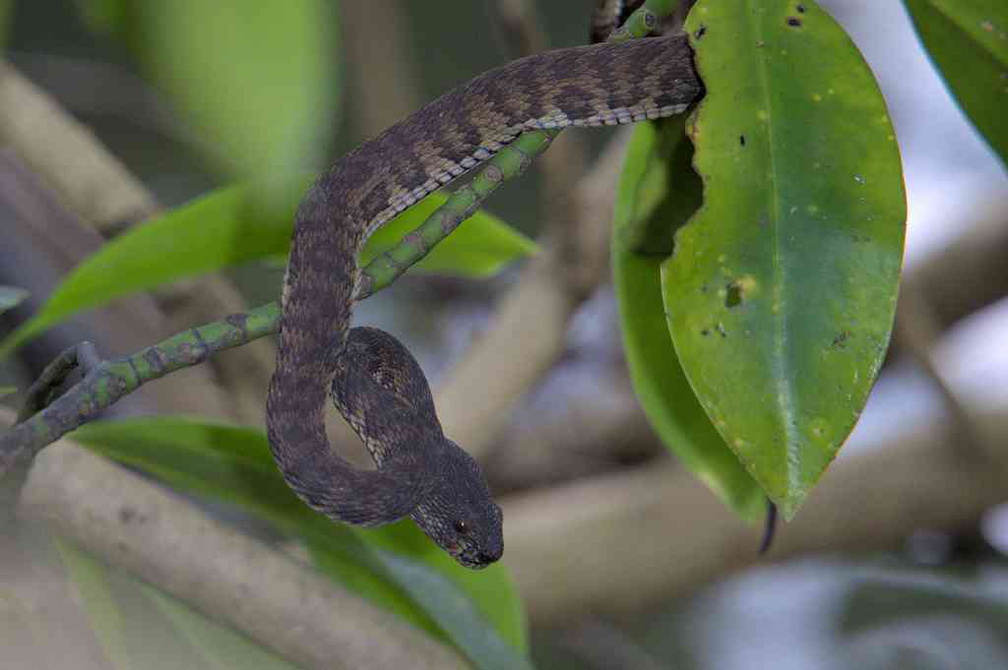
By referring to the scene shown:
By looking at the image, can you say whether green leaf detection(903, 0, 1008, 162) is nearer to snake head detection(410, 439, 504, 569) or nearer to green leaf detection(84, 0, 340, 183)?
snake head detection(410, 439, 504, 569)

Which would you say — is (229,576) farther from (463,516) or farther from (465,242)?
(465,242)

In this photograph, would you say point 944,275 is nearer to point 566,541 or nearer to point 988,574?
point 988,574

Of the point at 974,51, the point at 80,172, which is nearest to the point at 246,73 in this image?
the point at 974,51

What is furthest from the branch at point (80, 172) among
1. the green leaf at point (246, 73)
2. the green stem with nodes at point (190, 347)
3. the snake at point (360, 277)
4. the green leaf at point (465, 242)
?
the green leaf at point (246, 73)

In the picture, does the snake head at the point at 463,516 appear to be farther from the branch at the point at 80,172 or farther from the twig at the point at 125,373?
the branch at the point at 80,172

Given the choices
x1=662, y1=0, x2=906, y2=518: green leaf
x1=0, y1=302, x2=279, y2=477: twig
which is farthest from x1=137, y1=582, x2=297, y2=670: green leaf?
x1=662, y1=0, x2=906, y2=518: green leaf

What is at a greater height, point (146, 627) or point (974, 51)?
point (974, 51)
